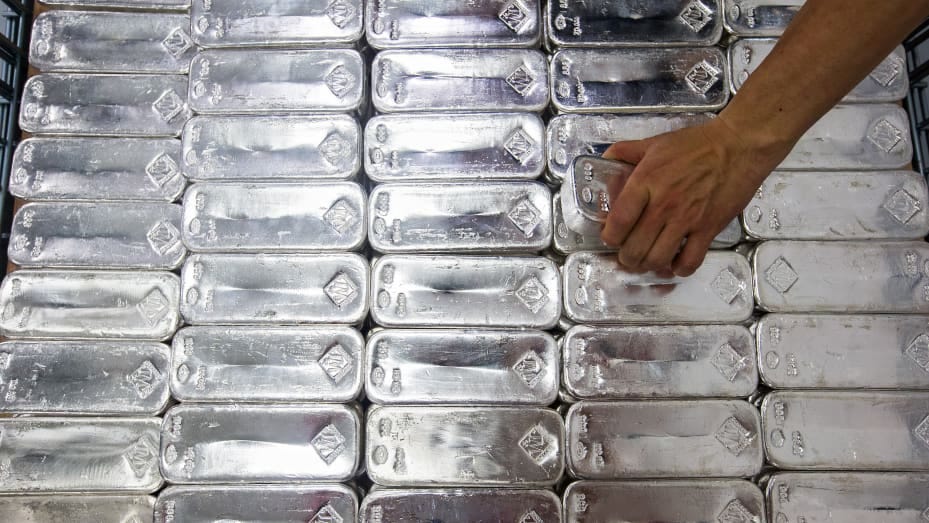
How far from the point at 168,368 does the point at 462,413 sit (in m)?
0.89

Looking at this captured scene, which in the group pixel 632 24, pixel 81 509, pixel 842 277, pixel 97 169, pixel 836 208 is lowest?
pixel 81 509

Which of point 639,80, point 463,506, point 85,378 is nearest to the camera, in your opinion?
point 463,506

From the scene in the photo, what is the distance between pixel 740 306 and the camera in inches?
75.9

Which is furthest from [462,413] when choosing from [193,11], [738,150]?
[193,11]

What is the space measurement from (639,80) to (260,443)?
1.60m

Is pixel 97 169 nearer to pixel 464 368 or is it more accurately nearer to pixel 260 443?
pixel 260 443

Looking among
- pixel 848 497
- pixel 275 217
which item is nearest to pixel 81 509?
pixel 275 217

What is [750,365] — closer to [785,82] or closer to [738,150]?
[738,150]

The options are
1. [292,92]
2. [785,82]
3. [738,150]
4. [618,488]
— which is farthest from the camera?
[292,92]

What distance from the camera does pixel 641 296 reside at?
1.91 metres

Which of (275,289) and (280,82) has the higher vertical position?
(280,82)

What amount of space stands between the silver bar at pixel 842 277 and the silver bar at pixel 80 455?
1.88 meters

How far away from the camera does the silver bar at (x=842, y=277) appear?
6.37ft

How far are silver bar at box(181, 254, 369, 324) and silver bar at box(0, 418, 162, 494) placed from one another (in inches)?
15.0
